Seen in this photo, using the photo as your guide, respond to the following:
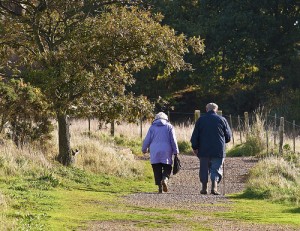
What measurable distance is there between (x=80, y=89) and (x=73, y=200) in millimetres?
5659

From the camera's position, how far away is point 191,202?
15.2 meters

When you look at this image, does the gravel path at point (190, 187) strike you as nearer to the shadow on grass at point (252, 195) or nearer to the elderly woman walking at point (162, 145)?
the shadow on grass at point (252, 195)

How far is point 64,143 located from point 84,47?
290 centimetres

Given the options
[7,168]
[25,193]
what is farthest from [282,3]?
[25,193]

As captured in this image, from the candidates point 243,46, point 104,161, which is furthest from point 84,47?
point 243,46

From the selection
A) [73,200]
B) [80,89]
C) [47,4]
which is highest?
[47,4]

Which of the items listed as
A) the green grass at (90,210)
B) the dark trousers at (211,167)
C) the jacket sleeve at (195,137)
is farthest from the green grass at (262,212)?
the jacket sleeve at (195,137)

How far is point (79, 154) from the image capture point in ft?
76.0

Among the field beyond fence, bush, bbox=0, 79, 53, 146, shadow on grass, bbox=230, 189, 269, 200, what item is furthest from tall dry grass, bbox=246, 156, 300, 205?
bush, bbox=0, 79, 53, 146

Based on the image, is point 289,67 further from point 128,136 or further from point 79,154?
point 79,154

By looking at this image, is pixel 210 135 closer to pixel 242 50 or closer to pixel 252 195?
pixel 252 195

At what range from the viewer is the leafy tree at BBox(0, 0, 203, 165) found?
20312mm

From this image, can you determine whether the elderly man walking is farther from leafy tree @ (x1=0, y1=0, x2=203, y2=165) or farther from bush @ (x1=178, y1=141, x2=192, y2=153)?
bush @ (x1=178, y1=141, x2=192, y2=153)

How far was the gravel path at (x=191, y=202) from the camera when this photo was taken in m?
11.3
